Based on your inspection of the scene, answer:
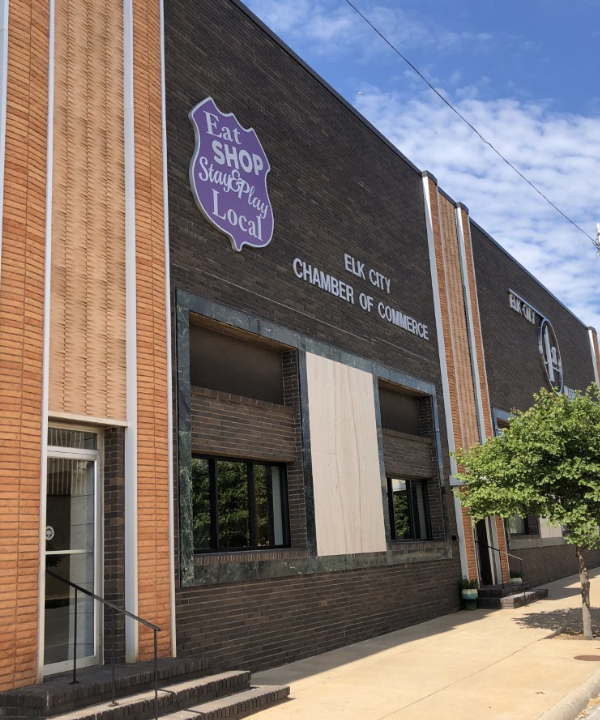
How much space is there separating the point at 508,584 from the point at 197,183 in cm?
1391

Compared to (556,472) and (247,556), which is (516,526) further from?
(247,556)

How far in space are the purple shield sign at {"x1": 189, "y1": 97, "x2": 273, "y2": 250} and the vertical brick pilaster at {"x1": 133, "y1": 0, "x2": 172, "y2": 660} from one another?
1009 mm

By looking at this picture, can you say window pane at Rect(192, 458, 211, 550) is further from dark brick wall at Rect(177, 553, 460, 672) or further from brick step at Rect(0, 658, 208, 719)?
brick step at Rect(0, 658, 208, 719)

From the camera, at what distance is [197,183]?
38.2 feet

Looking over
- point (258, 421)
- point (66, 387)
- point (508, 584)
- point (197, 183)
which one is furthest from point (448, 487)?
point (66, 387)

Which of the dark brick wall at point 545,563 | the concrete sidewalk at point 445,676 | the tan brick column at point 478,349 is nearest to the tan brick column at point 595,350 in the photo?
the dark brick wall at point 545,563

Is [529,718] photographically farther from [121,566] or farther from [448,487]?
[448,487]

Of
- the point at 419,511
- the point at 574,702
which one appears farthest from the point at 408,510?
the point at 574,702

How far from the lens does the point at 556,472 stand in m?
13.1

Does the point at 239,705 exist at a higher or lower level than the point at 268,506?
lower

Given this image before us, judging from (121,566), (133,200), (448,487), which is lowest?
(121,566)

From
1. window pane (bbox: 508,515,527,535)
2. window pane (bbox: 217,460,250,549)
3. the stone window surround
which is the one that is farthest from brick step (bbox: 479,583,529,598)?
window pane (bbox: 217,460,250,549)

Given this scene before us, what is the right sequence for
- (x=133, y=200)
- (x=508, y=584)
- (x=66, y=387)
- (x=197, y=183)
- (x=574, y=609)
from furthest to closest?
(x=508, y=584) → (x=574, y=609) → (x=197, y=183) → (x=133, y=200) → (x=66, y=387)

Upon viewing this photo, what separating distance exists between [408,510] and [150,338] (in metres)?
9.23
